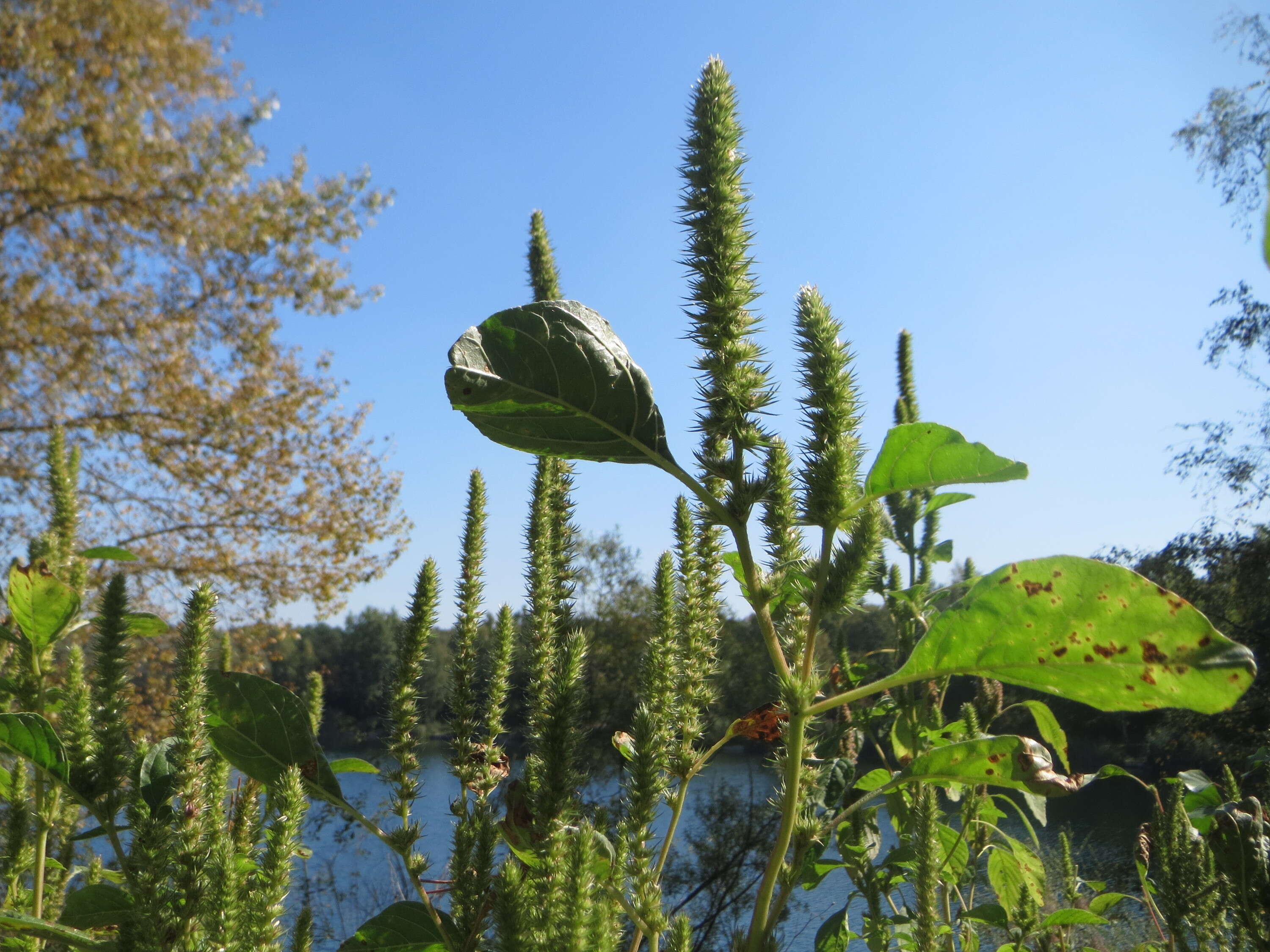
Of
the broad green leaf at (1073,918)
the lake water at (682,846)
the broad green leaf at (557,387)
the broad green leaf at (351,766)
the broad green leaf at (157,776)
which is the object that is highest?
the broad green leaf at (557,387)

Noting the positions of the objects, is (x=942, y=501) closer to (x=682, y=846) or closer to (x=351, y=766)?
(x=351, y=766)

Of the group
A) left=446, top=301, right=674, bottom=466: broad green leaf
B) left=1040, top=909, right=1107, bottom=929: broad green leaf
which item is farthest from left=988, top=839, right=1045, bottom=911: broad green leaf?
left=446, top=301, right=674, bottom=466: broad green leaf

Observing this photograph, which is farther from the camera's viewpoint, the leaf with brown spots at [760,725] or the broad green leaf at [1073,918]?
the broad green leaf at [1073,918]

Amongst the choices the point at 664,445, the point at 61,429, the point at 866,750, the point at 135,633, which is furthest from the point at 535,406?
the point at 866,750

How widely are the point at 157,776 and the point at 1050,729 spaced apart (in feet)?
3.59

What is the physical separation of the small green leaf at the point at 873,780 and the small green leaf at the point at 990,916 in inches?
10.6

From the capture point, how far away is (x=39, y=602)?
3.01ft

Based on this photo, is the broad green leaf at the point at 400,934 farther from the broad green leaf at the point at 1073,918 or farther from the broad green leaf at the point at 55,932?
the broad green leaf at the point at 1073,918

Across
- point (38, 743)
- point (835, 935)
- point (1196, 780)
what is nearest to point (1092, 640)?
point (38, 743)

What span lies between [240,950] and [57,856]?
3.53ft

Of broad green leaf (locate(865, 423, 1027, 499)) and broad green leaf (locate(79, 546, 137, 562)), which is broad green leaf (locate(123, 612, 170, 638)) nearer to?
broad green leaf (locate(79, 546, 137, 562))

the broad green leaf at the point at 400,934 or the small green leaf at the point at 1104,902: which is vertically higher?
the broad green leaf at the point at 400,934

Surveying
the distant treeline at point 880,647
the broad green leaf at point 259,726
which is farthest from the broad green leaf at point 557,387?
the distant treeline at point 880,647

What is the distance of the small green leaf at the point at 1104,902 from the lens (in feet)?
5.29
